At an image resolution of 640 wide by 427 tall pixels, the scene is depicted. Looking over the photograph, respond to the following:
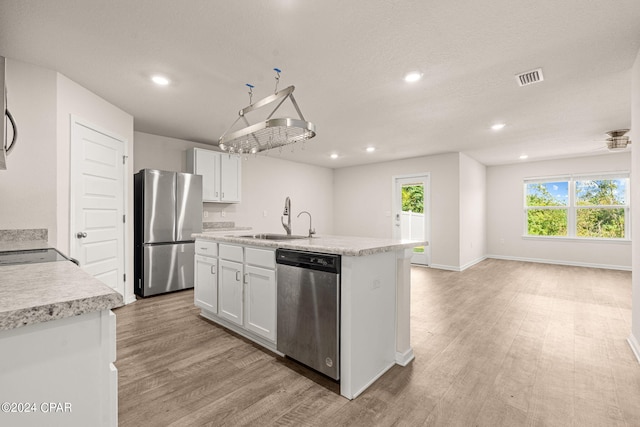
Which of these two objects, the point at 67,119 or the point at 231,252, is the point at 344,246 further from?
the point at 67,119

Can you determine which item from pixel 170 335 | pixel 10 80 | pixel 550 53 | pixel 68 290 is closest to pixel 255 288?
pixel 170 335

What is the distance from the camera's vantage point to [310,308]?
2014 mm

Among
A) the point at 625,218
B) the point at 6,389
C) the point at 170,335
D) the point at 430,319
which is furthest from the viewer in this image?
the point at 625,218

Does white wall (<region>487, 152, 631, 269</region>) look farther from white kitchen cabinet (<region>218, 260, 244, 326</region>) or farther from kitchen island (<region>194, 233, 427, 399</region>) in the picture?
white kitchen cabinet (<region>218, 260, 244, 326</region>)

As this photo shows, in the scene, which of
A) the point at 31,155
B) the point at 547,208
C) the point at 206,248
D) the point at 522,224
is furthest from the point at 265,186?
the point at 547,208

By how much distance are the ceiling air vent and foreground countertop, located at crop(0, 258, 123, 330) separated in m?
3.37

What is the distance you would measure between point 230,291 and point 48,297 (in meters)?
2.05

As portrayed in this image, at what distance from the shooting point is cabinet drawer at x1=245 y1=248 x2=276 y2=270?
7.56 ft

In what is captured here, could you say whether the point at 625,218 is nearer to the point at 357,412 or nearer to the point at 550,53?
the point at 550,53

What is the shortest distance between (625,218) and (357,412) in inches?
298

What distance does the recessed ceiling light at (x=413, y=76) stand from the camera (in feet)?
8.63

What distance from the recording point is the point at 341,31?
205 cm

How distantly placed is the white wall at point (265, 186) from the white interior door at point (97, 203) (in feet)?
3.49

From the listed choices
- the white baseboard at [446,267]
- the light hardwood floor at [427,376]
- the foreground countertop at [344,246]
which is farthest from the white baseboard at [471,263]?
the foreground countertop at [344,246]
